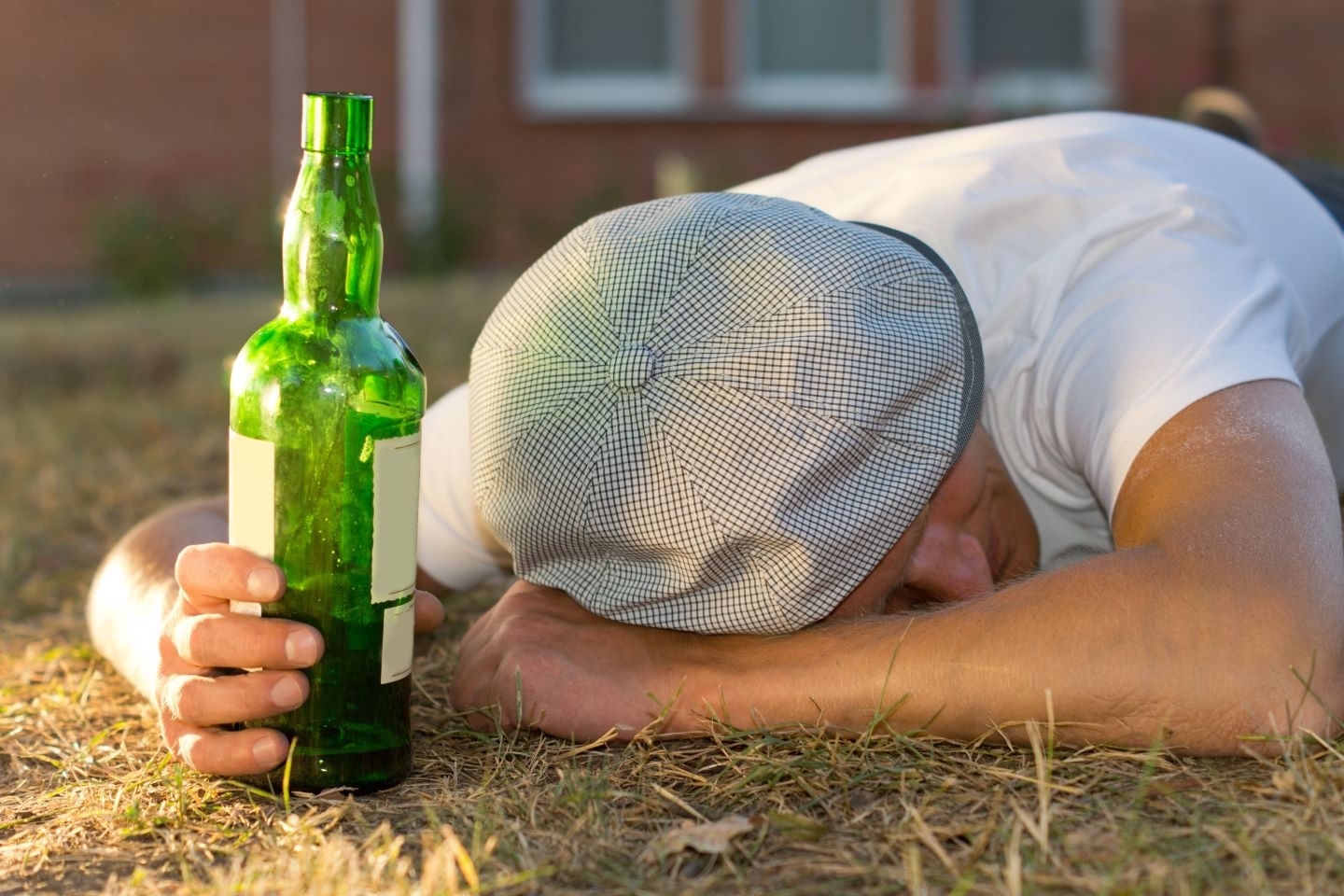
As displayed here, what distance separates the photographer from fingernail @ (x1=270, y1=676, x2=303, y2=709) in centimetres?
176

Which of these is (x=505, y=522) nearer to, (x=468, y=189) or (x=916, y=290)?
(x=916, y=290)

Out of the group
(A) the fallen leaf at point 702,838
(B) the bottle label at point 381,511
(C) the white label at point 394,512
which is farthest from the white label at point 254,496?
(A) the fallen leaf at point 702,838

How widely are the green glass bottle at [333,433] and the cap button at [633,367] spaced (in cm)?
26

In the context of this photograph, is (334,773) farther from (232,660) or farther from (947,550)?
(947,550)

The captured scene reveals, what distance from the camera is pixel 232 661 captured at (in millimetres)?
1778

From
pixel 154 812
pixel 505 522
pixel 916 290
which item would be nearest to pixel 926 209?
pixel 916 290

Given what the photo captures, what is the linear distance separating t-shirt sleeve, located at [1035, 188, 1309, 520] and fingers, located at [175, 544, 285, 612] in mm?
1168

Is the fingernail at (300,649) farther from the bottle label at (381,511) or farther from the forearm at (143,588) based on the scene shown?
the forearm at (143,588)

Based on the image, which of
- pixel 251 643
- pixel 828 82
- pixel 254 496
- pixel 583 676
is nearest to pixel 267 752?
pixel 251 643

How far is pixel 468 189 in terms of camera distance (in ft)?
40.7

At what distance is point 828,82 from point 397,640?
464 inches

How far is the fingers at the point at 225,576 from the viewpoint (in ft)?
5.72

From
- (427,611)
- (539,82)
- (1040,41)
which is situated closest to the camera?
(427,611)

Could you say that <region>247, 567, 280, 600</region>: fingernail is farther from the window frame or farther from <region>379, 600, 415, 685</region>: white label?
the window frame
